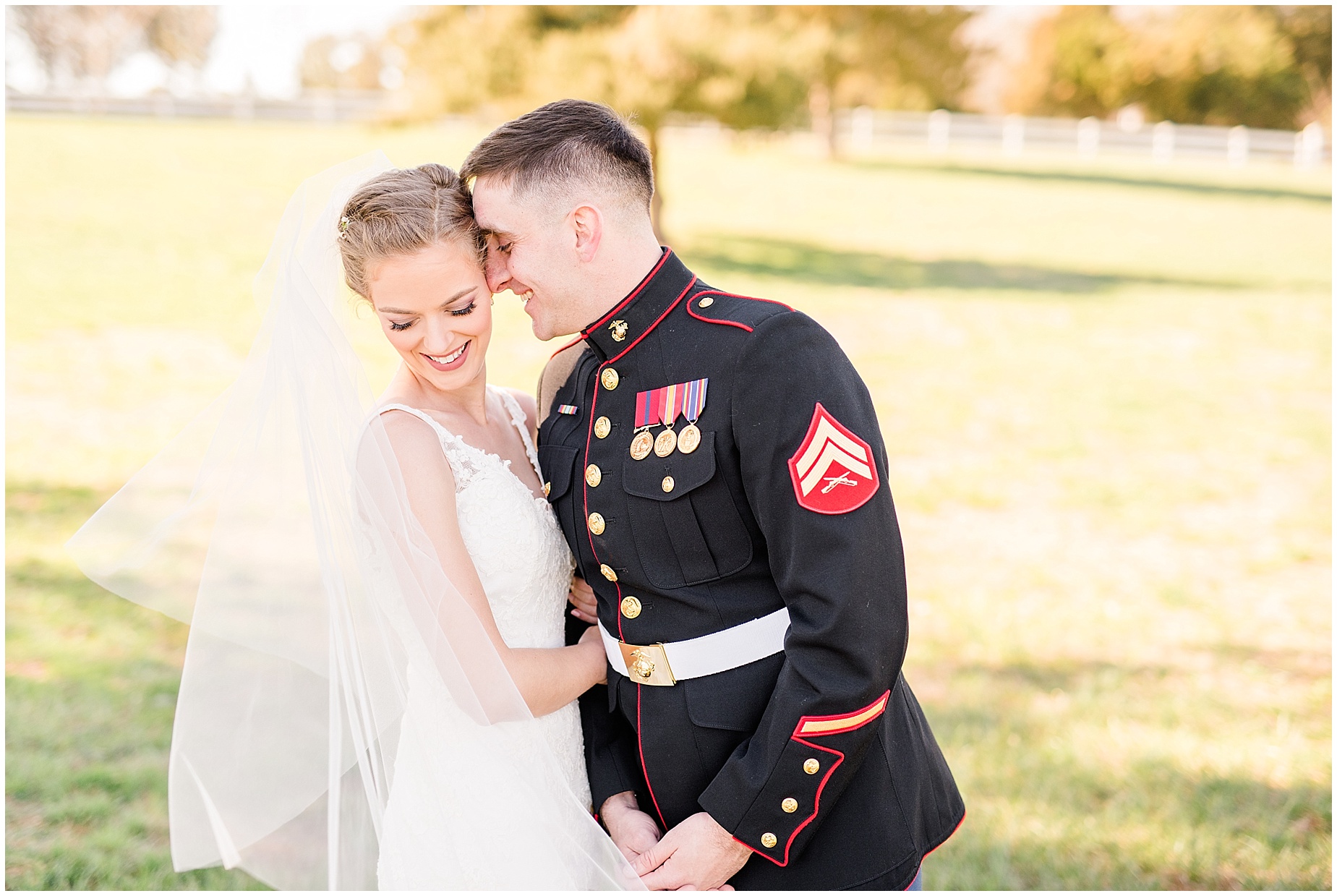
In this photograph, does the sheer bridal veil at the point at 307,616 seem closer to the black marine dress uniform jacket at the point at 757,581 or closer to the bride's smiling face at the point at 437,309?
the bride's smiling face at the point at 437,309

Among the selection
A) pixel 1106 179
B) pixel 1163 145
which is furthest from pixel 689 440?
pixel 1163 145

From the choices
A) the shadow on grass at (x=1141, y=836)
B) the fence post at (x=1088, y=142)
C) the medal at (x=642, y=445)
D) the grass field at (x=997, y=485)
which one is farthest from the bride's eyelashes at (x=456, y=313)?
the fence post at (x=1088, y=142)

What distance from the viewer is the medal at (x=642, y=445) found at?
2.12 metres

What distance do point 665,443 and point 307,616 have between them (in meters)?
0.93

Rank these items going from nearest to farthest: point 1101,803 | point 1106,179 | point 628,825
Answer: point 628,825 → point 1101,803 → point 1106,179

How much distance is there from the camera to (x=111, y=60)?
3123 cm

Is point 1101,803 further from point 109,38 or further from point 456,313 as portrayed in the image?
point 109,38

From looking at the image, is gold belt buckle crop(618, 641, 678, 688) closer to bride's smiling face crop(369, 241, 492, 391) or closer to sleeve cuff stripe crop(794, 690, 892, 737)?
sleeve cuff stripe crop(794, 690, 892, 737)

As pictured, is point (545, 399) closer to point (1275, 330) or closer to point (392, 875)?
point (392, 875)

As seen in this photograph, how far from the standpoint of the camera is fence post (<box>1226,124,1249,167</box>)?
37.3 metres

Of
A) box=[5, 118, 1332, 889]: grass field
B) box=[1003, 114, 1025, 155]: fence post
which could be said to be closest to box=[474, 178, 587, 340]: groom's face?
box=[5, 118, 1332, 889]: grass field

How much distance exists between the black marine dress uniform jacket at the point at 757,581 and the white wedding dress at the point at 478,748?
0.12 m

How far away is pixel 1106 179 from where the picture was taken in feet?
97.2

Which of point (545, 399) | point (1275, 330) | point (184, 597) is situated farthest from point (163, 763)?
point (1275, 330)
